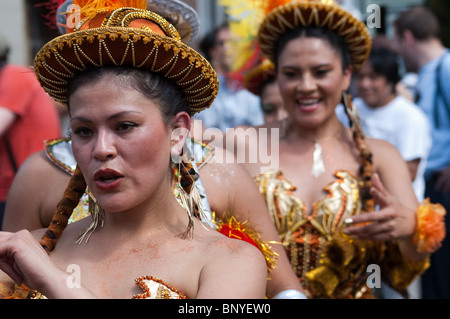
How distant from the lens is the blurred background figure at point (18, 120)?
4.69 m

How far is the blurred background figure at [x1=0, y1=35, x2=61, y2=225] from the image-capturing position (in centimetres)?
469

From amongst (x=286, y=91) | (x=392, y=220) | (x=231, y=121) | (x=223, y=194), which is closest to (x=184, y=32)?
(x=223, y=194)

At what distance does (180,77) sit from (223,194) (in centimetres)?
76

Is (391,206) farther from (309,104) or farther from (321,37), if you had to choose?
(321,37)

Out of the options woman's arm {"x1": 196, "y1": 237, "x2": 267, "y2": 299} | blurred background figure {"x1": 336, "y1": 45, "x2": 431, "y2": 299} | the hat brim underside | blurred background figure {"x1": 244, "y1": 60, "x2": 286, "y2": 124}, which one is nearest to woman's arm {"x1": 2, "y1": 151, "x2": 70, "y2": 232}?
the hat brim underside

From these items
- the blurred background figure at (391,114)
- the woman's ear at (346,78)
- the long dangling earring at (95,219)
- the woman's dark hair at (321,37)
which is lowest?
the long dangling earring at (95,219)

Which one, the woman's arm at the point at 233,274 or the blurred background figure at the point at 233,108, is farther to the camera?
the blurred background figure at the point at 233,108

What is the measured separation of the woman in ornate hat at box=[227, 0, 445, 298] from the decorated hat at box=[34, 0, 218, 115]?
4.77ft

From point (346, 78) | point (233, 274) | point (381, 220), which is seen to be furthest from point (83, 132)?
point (346, 78)

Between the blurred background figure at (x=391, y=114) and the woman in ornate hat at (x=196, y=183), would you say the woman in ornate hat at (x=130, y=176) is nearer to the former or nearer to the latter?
the woman in ornate hat at (x=196, y=183)

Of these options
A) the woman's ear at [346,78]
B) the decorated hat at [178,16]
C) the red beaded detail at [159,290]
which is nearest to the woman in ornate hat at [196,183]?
the decorated hat at [178,16]

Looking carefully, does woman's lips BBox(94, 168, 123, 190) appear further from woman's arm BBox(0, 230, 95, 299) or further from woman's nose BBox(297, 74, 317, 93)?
woman's nose BBox(297, 74, 317, 93)
